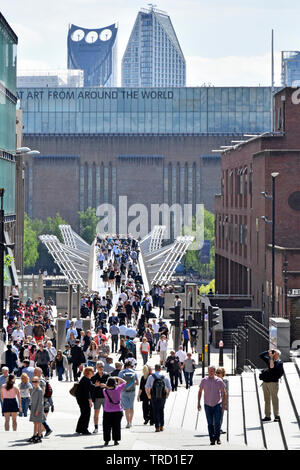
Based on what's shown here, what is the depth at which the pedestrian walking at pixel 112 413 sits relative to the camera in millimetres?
18047

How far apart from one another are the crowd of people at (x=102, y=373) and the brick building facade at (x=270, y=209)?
22.1ft

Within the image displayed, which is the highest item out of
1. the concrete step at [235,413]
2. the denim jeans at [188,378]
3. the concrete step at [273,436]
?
the concrete step at [273,436]

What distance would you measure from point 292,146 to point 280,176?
3.13 m

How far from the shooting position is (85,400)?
1991cm

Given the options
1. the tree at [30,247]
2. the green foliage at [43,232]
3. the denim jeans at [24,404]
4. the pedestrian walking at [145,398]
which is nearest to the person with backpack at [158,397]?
the pedestrian walking at [145,398]

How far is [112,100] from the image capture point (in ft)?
577

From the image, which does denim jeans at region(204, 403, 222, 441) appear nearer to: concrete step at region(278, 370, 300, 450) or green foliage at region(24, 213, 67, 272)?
concrete step at region(278, 370, 300, 450)

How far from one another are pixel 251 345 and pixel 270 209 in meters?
→ 26.1

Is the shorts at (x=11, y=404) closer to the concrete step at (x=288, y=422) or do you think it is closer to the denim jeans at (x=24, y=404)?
the denim jeans at (x=24, y=404)

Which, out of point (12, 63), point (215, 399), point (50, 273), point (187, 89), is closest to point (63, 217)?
point (50, 273)

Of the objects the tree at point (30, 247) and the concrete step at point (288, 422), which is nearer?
the concrete step at point (288, 422)

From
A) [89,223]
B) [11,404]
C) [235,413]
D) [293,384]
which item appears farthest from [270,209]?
[89,223]

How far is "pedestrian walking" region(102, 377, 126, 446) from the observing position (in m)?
18.0

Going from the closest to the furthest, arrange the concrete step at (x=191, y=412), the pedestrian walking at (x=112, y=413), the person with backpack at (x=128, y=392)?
the pedestrian walking at (x=112, y=413) < the person with backpack at (x=128, y=392) < the concrete step at (x=191, y=412)
